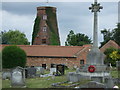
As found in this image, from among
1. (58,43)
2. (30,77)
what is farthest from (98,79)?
(58,43)

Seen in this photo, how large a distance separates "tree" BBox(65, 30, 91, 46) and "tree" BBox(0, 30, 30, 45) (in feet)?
36.7

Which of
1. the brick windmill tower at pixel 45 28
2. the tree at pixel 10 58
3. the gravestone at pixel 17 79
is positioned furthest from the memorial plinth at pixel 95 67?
the brick windmill tower at pixel 45 28

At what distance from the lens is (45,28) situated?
204ft

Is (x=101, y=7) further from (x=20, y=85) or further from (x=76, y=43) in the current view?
(x=76, y=43)

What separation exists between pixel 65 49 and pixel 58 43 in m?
10.4

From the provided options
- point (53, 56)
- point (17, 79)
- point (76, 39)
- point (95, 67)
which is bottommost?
point (17, 79)

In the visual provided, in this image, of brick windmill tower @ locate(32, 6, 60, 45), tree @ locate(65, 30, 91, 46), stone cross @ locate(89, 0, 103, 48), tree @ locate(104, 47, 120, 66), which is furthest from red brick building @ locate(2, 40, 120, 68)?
tree @ locate(65, 30, 91, 46)

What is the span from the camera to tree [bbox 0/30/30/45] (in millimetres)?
79125

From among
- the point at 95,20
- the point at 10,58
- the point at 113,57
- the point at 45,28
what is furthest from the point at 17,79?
the point at 45,28

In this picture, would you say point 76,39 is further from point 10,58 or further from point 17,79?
point 17,79

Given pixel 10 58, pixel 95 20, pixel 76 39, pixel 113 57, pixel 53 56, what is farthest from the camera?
pixel 76 39

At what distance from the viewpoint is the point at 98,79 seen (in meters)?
22.3

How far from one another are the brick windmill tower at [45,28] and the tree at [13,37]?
16.5 metres

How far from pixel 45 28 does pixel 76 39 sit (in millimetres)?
18995
